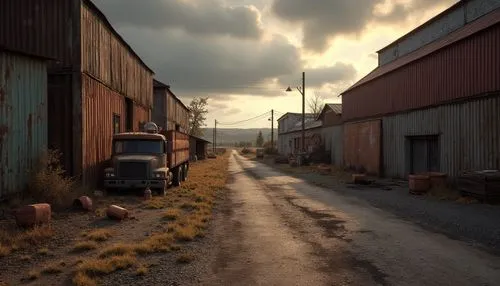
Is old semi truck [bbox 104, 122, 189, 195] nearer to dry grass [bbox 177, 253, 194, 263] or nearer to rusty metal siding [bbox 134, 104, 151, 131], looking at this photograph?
rusty metal siding [bbox 134, 104, 151, 131]

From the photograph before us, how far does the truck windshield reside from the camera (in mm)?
18438

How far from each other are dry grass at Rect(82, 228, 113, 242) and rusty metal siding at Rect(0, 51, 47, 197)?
4223 millimetres

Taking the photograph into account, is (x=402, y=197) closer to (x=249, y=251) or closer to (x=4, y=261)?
(x=249, y=251)

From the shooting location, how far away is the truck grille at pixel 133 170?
55.9ft

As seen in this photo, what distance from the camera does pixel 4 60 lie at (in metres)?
12.7

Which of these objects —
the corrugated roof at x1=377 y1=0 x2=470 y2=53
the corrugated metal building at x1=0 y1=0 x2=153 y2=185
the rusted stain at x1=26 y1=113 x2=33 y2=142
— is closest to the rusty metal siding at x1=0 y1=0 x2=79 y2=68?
the corrugated metal building at x1=0 y1=0 x2=153 y2=185

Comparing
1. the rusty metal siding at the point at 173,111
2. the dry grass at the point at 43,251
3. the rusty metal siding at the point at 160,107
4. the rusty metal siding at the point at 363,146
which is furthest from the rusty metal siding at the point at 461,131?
the rusty metal siding at the point at 173,111

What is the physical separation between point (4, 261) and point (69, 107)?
31.6 ft

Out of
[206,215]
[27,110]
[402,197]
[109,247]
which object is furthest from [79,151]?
[402,197]

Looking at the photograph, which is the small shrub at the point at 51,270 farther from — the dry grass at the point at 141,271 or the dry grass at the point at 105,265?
the dry grass at the point at 141,271

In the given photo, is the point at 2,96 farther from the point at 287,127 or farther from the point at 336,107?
the point at 287,127

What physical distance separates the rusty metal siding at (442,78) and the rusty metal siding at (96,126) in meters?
15.5

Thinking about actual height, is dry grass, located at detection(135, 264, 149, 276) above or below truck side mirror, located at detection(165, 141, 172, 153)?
below

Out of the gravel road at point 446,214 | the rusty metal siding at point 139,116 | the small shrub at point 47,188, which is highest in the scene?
the rusty metal siding at point 139,116
